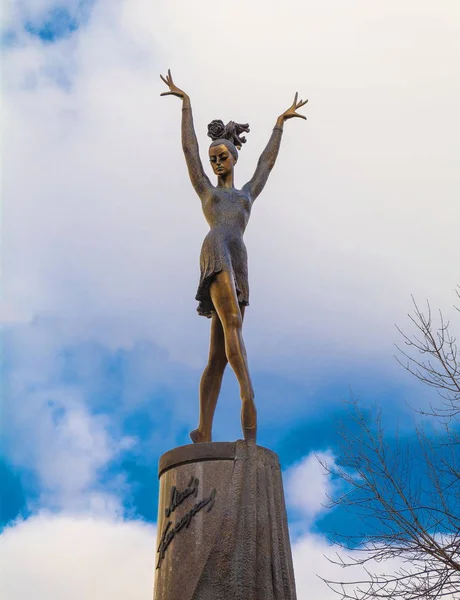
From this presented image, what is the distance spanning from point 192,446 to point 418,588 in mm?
3300

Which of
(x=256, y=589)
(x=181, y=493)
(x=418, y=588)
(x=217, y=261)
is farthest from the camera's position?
(x=418, y=588)

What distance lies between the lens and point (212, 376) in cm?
798

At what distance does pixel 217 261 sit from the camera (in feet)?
25.4

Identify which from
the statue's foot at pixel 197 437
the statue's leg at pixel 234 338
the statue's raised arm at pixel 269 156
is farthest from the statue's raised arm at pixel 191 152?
the statue's foot at pixel 197 437

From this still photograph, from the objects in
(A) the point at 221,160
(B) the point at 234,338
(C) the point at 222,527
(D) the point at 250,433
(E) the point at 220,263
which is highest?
(A) the point at 221,160

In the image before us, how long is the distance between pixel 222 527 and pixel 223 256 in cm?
259

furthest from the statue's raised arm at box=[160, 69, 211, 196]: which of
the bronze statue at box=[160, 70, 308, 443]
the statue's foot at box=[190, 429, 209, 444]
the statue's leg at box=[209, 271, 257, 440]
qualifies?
the statue's foot at box=[190, 429, 209, 444]

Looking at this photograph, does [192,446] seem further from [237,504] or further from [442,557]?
[442,557]

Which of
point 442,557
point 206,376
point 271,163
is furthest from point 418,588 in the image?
point 271,163

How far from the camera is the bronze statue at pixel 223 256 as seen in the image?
7504 mm

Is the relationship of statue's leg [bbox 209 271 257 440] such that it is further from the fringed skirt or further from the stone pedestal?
the stone pedestal

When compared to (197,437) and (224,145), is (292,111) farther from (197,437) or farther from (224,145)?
(197,437)
